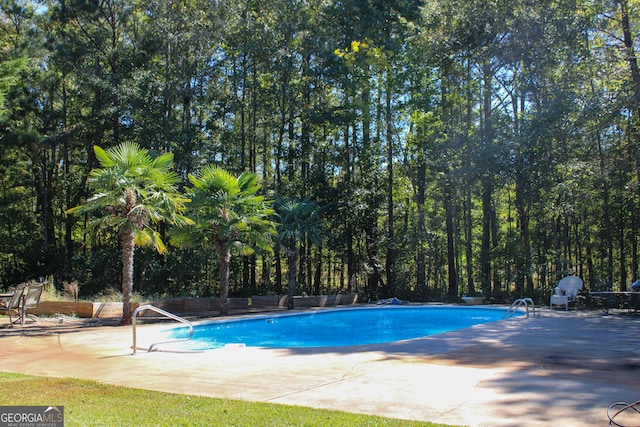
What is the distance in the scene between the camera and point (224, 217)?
14039 mm

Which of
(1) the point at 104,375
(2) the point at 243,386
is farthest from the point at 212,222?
(2) the point at 243,386

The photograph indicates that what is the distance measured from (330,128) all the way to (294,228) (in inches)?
A: 297

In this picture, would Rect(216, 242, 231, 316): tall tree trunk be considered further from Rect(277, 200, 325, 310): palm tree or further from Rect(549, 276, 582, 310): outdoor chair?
Rect(549, 276, 582, 310): outdoor chair

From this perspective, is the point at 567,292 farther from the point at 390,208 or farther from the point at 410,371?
the point at 410,371

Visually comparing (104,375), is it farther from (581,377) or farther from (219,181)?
(219,181)

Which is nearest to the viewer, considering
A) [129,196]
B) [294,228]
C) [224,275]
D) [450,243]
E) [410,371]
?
[410,371]

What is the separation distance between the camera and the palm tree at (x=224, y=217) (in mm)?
13945

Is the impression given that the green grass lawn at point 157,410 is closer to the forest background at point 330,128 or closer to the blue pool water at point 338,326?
the blue pool water at point 338,326

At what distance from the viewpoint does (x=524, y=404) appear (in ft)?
13.9

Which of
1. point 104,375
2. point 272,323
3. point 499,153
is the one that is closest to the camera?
point 104,375

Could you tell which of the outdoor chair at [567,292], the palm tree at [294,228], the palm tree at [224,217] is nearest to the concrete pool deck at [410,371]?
the outdoor chair at [567,292]

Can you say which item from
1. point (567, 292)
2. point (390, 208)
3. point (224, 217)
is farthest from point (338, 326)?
point (390, 208)

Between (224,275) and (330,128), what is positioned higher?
(330,128)

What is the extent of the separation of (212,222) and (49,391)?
9308mm
